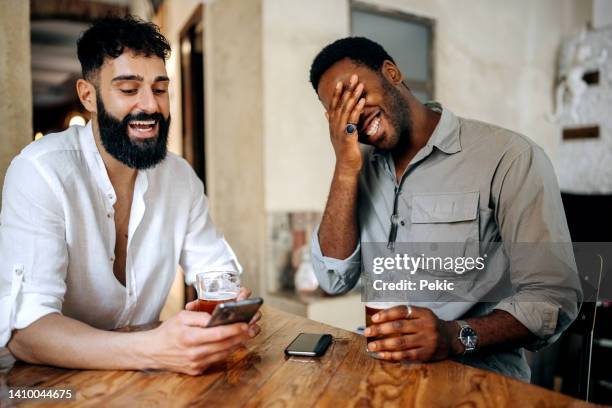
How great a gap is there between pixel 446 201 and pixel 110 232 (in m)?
1.06

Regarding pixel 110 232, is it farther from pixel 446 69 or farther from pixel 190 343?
pixel 446 69

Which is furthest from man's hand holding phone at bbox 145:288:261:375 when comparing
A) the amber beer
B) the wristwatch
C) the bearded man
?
the wristwatch

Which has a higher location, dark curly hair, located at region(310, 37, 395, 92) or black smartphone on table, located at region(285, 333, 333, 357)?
dark curly hair, located at region(310, 37, 395, 92)

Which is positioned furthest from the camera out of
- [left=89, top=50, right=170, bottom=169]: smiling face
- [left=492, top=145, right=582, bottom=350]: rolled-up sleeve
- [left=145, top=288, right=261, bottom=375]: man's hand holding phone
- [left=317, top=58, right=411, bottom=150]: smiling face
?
[left=317, top=58, right=411, bottom=150]: smiling face

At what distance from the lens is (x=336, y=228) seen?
1.62 meters

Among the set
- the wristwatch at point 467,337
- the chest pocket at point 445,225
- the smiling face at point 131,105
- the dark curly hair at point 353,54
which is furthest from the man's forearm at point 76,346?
the dark curly hair at point 353,54

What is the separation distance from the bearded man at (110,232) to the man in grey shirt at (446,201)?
1.64ft

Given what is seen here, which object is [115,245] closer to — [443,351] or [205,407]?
[205,407]

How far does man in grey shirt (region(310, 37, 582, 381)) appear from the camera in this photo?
130 centimetres

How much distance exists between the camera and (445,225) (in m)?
1.58

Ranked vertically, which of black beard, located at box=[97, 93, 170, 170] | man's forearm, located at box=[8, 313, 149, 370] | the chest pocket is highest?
black beard, located at box=[97, 93, 170, 170]

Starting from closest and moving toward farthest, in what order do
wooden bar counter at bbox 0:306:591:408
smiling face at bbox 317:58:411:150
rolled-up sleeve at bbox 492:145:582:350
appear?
wooden bar counter at bbox 0:306:591:408, rolled-up sleeve at bbox 492:145:582:350, smiling face at bbox 317:58:411:150

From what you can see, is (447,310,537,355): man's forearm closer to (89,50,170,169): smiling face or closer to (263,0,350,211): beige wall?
(89,50,170,169): smiling face

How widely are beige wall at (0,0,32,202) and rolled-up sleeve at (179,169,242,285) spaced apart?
62cm
